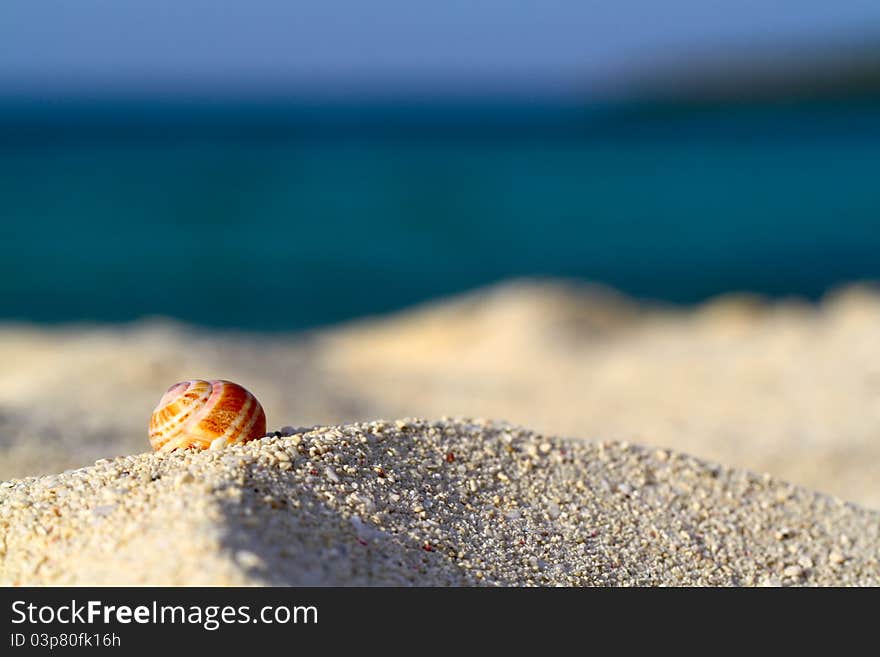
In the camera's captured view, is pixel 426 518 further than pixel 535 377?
No

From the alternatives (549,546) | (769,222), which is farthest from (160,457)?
(769,222)

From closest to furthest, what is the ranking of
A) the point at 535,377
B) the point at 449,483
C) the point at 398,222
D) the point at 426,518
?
the point at 426,518
the point at 449,483
the point at 535,377
the point at 398,222

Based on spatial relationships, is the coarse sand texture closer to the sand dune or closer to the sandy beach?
the sandy beach

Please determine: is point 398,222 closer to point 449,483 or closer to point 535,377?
point 535,377

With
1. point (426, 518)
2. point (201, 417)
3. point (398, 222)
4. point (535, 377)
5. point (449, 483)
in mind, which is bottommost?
point (426, 518)

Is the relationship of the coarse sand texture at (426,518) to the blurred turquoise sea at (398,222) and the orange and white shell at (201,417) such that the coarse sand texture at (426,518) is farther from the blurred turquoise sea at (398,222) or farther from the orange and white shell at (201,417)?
the blurred turquoise sea at (398,222)

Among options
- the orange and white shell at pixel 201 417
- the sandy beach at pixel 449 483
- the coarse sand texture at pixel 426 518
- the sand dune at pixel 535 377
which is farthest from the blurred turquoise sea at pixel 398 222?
the orange and white shell at pixel 201 417

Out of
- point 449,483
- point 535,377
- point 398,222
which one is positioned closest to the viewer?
point 449,483

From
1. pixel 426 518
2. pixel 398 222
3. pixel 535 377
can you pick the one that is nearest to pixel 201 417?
pixel 426 518
